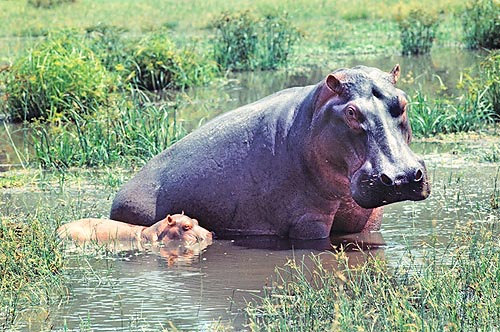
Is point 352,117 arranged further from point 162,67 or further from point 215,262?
point 162,67

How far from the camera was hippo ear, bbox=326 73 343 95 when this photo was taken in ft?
23.0

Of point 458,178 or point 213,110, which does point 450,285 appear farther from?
point 213,110

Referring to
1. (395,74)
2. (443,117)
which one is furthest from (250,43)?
(395,74)

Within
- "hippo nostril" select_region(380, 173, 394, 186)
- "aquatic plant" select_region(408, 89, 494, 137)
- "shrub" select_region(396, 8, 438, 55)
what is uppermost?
"hippo nostril" select_region(380, 173, 394, 186)

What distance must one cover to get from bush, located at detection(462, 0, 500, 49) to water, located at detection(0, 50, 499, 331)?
9.64 metres

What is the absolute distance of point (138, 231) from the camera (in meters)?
7.74

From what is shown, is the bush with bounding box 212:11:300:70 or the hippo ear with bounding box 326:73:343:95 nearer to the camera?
the hippo ear with bounding box 326:73:343:95

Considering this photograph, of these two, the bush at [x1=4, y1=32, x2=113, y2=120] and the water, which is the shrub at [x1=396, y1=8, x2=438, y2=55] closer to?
the bush at [x1=4, y1=32, x2=113, y2=120]

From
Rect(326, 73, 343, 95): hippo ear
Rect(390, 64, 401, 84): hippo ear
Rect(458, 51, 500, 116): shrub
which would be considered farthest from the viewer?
Rect(458, 51, 500, 116): shrub

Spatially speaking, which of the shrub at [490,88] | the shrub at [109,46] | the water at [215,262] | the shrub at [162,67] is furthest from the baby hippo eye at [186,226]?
the shrub at [109,46]

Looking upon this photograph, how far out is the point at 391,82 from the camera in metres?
7.10

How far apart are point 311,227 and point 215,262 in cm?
74

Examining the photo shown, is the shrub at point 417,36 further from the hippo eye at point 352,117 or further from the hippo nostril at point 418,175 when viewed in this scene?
the hippo nostril at point 418,175

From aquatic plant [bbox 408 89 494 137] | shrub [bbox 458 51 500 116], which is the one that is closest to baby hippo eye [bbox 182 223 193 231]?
aquatic plant [bbox 408 89 494 137]
